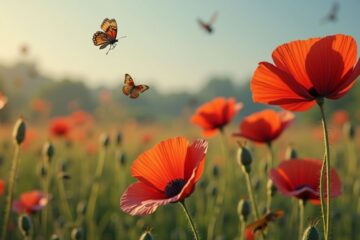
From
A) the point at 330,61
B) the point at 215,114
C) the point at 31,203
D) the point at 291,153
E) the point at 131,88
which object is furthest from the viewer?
the point at 215,114

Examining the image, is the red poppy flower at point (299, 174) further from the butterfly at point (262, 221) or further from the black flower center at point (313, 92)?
the black flower center at point (313, 92)

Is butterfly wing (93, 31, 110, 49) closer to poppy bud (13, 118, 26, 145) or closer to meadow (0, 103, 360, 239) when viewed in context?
poppy bud (13, 118, 26, 145)

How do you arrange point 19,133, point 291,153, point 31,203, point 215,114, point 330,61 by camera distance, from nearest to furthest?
point 330,61
point 19,133
point 291,153
point 31,203
point 215,114

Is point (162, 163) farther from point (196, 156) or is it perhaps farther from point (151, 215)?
point (151, 215)

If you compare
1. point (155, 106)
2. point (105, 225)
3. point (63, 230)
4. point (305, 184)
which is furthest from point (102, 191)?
point (155, 106)

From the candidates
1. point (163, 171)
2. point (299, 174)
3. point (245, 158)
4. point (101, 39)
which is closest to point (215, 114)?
point (245, 158)

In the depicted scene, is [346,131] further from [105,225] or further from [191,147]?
[191,147]

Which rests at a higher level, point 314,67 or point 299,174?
point 314,67

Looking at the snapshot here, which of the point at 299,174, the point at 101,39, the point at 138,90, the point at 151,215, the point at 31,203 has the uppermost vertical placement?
the point at 101,39
